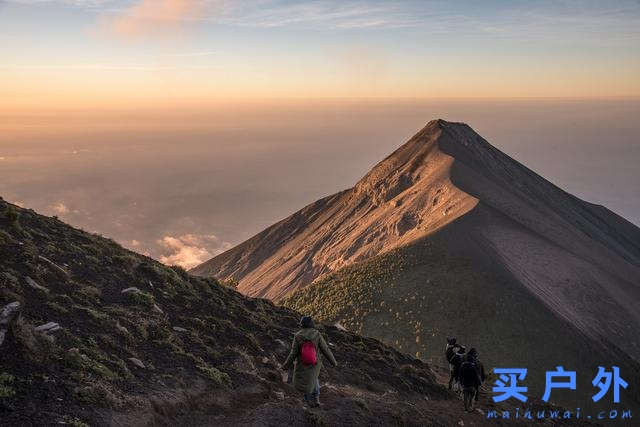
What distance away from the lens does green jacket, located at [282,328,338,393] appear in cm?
1271

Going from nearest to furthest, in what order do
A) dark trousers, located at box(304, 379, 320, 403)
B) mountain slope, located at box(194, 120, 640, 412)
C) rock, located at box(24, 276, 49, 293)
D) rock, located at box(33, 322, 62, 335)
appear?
rock, located at box(33, 322, 62, 335)
dark trousers, located at box(304, 379, 320, 403)
rock, located at box(24, 276, 49, 293)
mountain slope, located at box(194, 120, 640, 412)

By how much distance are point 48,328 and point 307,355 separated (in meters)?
6.49

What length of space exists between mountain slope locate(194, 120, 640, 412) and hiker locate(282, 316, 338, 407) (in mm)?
25068

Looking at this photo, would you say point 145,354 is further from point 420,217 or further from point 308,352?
point 420,217

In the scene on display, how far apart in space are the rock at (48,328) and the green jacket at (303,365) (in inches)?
229

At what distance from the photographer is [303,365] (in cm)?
1285

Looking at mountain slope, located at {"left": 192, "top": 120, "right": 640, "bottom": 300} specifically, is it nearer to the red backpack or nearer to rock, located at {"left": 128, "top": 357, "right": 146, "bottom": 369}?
the red backpack

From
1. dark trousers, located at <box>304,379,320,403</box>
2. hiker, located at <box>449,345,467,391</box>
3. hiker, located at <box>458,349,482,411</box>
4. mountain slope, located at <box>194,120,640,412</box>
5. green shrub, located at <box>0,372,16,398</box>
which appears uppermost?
mountain slope, located at <box>194,120,640,412</box>

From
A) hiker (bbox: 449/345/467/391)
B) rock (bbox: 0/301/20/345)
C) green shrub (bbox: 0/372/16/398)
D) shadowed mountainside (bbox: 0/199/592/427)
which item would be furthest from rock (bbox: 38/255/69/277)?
hiker (bbox: 449/345/467/391)

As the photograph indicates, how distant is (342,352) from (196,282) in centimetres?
719

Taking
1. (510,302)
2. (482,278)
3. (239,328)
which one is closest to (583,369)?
(510,302)

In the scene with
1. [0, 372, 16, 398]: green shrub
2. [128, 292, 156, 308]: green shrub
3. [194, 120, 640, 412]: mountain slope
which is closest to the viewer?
[0, 372, 16, 398]: green shrub

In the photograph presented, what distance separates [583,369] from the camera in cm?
3791

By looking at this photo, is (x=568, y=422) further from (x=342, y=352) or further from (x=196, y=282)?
(x=196, y=282)
